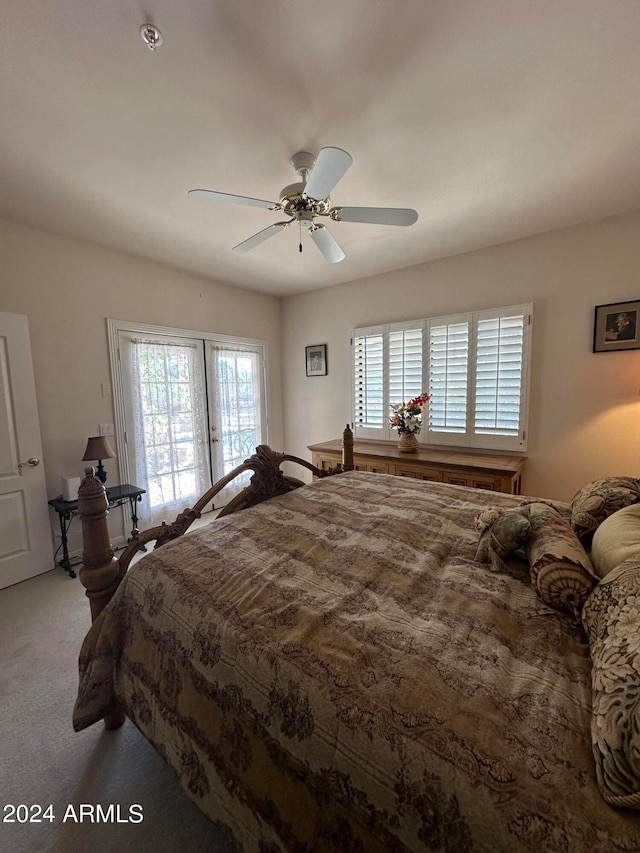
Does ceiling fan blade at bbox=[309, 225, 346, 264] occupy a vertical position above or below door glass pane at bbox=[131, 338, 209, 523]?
above

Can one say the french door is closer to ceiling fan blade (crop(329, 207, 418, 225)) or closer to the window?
the window

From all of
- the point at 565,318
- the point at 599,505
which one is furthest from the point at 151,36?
the point at 565,318

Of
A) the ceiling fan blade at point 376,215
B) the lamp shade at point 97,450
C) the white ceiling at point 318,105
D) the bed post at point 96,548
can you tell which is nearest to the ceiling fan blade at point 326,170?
the ceiling fan blade at point 376,215

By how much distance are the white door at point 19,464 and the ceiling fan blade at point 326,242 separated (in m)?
2.36

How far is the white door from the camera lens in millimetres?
2656

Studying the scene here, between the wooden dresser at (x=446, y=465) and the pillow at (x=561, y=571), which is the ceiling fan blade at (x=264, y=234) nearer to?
the pillow at (x=561, y=571)

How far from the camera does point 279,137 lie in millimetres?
1790

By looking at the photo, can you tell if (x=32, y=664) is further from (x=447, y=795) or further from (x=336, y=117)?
(x=336, y=117)

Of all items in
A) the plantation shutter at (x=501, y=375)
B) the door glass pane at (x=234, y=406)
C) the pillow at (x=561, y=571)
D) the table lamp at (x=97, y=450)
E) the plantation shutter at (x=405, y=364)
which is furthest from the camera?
the door glass pane at (x=234, y=406)

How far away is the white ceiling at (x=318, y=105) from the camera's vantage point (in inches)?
49.5

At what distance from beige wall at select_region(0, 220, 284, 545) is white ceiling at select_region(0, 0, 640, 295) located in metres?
0.35

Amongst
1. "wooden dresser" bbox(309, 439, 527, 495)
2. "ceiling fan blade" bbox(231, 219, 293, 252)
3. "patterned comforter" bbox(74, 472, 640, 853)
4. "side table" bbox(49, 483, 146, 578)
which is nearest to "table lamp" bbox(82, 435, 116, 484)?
"side table" bbox(49, 483, 146, 578)

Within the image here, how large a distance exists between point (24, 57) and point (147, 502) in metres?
3.20

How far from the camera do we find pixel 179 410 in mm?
3846
